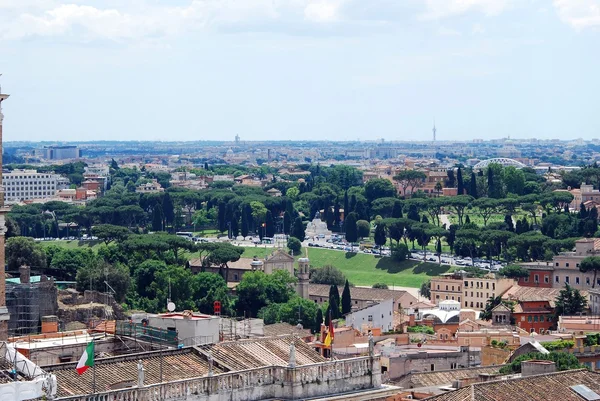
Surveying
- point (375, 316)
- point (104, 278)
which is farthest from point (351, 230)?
point (104, 278)

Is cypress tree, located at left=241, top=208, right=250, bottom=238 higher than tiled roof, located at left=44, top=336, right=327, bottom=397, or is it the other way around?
tiled roof, located at left=44, top=336, right=327, bottom=397

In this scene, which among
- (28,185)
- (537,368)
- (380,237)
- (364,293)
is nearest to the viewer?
(537,368)

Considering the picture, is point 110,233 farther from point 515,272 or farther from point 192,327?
point 192,327

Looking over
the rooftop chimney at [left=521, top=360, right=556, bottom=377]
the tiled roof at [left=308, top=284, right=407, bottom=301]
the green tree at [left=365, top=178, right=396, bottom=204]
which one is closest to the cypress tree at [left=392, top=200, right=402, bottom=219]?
the green tree at [left=365, top=178, right=396, bottom=204]

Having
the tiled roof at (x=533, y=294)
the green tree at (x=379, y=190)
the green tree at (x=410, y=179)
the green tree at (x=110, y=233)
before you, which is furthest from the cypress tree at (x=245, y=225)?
the tiled roof at (x=533, y=294)

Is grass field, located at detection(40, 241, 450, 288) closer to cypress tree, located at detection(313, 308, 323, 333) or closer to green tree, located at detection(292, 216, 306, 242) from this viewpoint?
green tree, located at detection(292, 216, 306, 242)

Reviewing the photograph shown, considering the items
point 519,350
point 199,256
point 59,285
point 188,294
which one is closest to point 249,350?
point 519,350
